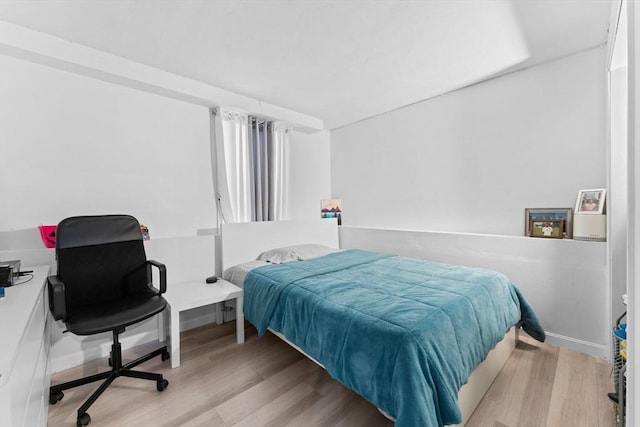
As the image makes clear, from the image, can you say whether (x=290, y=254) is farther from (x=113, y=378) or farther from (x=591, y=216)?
(x=591, y=216)

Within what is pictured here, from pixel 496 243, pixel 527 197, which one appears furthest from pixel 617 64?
pixel 496 243

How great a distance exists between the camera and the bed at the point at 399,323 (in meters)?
1.29

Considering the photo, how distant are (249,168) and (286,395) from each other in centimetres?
251

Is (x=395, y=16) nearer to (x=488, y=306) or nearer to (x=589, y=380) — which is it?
(x=488, y=306)

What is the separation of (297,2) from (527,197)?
2.73m

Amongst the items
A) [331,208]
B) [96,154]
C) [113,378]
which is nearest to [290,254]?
[331,208]

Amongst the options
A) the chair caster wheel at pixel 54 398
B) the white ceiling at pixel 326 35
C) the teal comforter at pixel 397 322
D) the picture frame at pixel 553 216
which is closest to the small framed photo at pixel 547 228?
the picture frame at pixel 553 216

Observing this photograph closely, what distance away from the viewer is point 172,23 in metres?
1.96

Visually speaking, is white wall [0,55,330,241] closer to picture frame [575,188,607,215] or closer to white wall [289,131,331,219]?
white wall [289,131,331,219]

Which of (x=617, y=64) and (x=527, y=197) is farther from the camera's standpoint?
(x=527, y=197)

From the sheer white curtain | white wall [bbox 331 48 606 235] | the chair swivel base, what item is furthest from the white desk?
white wall [bbox 331 48 606 235]

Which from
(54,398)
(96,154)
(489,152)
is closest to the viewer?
(54,398)

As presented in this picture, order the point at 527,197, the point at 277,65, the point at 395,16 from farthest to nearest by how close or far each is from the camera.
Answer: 1. the point at 527,197
2. the point at 277,65
3. the point at 395,16

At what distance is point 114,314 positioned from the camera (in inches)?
70.4
